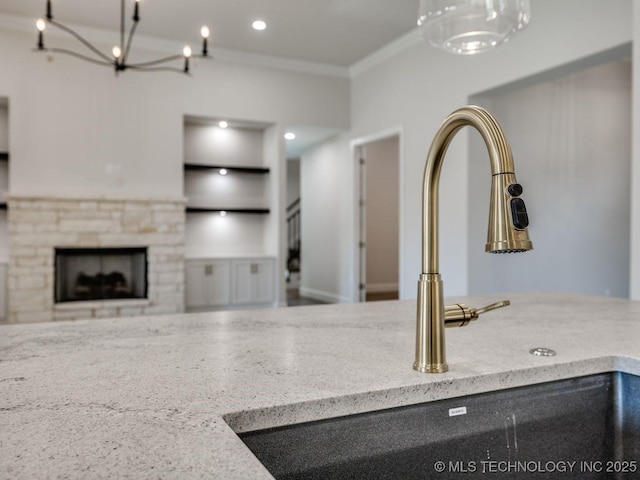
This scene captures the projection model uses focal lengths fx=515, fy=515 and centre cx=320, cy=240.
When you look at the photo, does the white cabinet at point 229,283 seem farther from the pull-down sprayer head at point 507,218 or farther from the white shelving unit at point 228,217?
the pull-down sprayer head at point 507,218

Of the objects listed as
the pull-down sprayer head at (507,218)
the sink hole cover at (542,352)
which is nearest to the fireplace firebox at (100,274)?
the sink hole cover at (542,352)

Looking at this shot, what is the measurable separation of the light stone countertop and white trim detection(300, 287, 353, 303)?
20.0 ft

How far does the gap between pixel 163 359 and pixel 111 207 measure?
209 inches

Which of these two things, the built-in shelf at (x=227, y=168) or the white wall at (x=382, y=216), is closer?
the built-in shelf at (x=227, y=168)

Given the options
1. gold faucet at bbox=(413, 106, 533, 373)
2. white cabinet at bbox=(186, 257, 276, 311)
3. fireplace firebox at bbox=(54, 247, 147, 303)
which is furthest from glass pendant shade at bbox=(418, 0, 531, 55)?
fireplace firebox at bbox=(54, 247, 147, 303)

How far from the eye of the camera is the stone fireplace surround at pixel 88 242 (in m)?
5.48

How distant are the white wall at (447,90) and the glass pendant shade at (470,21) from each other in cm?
184

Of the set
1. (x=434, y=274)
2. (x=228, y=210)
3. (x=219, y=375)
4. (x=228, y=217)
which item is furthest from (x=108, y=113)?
(x=434, y=274)

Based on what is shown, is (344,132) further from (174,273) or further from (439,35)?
(439,35)

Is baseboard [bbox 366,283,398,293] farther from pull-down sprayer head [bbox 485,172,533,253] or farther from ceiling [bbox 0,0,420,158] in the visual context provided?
pull-down sprayer head [bbox 485,172,533,253]

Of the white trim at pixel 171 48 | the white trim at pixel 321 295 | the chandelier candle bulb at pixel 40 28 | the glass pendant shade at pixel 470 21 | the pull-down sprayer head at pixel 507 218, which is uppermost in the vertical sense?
the white trim at pixel 171 48

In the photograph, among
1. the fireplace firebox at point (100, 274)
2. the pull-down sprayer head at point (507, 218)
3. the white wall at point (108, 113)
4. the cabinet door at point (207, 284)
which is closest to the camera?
the pull-down sprayer head at point (507, 218)

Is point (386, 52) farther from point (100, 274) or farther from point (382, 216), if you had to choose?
point (100, 274)

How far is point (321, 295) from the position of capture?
812 centimetres
